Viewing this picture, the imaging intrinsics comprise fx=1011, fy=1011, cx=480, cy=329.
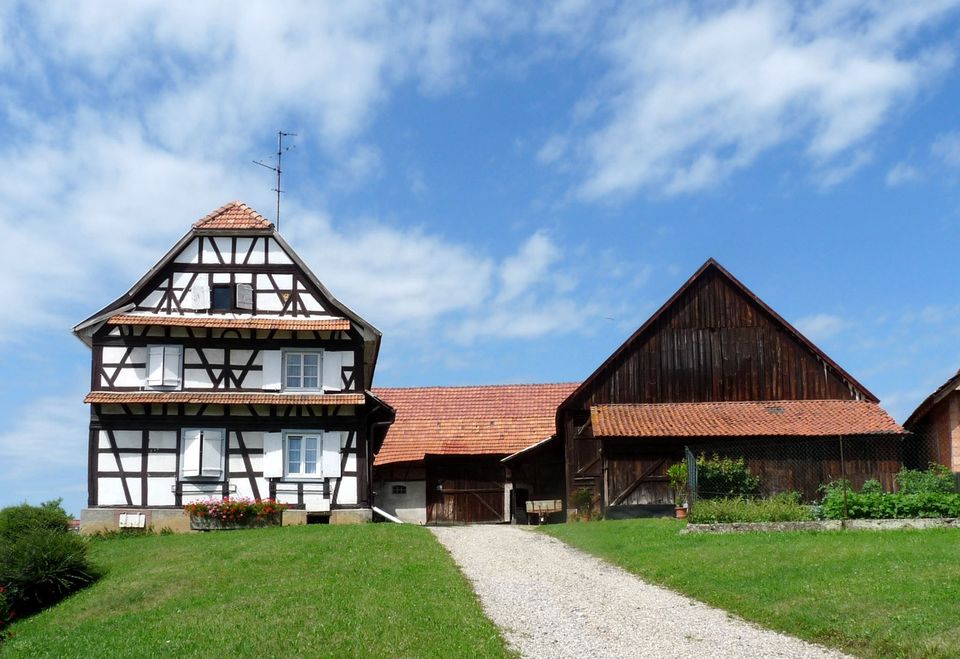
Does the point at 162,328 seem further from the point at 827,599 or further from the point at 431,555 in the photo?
the point at 827,599

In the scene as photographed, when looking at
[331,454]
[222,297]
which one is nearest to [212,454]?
[331,454]

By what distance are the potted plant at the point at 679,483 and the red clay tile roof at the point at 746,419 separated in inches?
40.5

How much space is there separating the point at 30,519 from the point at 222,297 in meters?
8.55

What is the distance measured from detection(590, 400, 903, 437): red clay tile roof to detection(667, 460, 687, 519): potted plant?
1029 mm

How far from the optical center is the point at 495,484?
38.6 meters

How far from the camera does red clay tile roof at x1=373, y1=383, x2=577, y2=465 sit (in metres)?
38.9

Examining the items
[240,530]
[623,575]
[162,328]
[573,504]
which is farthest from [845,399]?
[162,328]

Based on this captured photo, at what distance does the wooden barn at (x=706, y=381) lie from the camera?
30984mm

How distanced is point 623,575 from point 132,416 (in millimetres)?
17929

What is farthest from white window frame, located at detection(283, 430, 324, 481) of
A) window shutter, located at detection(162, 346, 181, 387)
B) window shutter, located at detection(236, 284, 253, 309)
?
window shutter, located at detection(236, 284, 253, 309)

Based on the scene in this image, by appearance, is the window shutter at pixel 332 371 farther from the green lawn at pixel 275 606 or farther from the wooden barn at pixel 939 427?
the wooden barn at pixel 939 427

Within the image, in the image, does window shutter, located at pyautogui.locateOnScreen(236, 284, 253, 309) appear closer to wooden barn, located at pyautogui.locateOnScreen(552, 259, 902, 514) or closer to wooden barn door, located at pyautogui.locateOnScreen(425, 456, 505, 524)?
wooden barn, located at pyautogui.locateOnScreen(552, 259, 902, 514)

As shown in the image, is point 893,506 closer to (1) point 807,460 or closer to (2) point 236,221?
(1) point 807,460

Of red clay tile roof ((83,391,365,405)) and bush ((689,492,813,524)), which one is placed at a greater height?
red clay tile roof ((83,391,365,405))
